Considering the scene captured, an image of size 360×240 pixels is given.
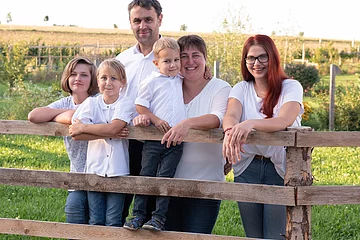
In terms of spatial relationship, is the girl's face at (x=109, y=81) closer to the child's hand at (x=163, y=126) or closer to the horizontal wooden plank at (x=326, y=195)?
the child's hand at (x=163, y=126)

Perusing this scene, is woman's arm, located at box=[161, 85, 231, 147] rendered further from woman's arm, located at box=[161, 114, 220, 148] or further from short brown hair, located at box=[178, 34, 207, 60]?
short brown hair, located at box=[178, 34, 207, 60]

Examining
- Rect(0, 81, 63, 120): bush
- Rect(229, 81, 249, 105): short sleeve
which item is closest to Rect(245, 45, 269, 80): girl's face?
Rect(229, 81, 249, 105): short sleeve

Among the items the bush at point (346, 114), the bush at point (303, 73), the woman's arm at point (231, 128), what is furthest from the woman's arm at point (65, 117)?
the bush at point (303, 73)

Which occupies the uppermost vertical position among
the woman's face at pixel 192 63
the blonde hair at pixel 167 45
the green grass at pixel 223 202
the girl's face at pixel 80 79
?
the blonde hair at pixel 167 45

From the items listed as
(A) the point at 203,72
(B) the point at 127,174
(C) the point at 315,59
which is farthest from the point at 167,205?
(C) the point at 315,59

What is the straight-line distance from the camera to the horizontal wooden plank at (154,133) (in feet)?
12.3

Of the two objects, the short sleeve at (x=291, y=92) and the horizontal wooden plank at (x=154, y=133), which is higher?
the short sleeve at (x=291, y=92)

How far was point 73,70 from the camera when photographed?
429cm

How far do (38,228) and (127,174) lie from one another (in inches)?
29.1

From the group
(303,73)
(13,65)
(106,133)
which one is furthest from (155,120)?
(303,73)

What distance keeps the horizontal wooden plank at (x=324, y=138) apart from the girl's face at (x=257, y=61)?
1.63 feet

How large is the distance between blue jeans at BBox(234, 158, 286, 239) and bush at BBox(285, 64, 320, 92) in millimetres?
16532

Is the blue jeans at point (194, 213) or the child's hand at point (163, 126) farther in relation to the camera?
the blue jeans at point (194, 213)

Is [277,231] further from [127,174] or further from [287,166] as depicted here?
[127,174]
